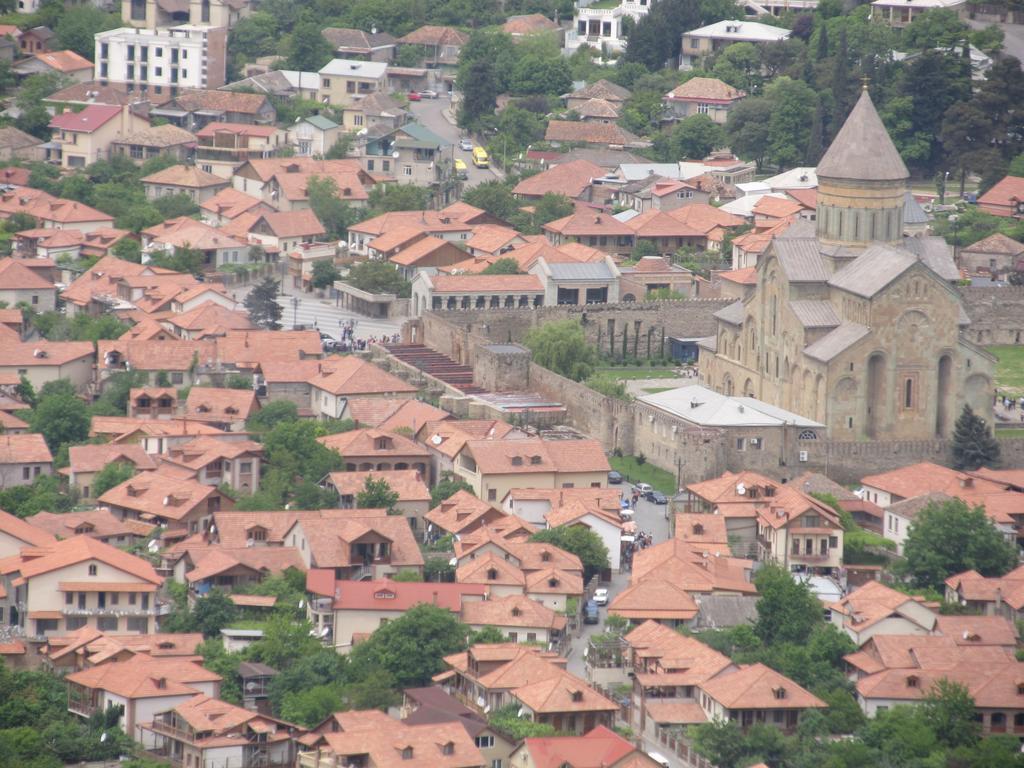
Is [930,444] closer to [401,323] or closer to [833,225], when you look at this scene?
[833,225]

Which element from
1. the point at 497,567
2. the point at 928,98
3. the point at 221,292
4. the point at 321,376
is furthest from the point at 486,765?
the point at 928,98

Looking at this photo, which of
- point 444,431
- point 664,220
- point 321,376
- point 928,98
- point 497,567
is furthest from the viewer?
point 928,98

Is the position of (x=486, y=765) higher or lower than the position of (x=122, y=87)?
lower

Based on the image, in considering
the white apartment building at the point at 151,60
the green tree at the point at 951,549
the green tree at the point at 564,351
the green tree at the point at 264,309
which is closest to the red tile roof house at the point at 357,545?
the green tree at the point at 951,549

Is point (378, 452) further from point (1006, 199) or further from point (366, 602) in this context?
point (1006, 199)

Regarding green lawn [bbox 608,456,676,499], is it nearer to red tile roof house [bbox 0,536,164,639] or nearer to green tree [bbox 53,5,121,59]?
red tile roof house [bbox 0,536,164,639]
